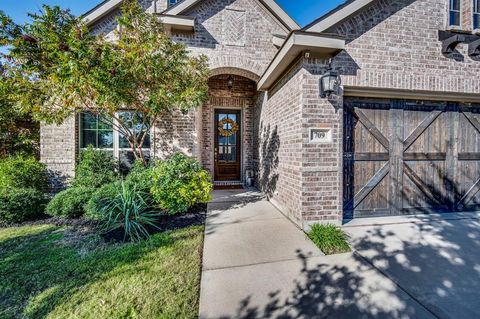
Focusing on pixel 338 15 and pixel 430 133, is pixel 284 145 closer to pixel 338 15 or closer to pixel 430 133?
pixel 338 15

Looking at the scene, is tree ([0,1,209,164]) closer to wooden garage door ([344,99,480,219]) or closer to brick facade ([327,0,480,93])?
brick facade ([327,0,480,93])

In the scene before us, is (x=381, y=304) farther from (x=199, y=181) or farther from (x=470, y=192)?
(x=470, y=192)

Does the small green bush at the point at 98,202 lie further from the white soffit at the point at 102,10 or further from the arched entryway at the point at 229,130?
the white soffit at the point at 102,10

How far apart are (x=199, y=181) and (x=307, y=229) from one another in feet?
A: 7.78

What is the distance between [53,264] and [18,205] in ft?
9.12

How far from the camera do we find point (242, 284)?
7.70 feet

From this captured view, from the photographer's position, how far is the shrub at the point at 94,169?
219 inches

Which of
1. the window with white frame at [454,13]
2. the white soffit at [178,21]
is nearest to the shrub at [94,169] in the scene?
the white soffit at [178,21]

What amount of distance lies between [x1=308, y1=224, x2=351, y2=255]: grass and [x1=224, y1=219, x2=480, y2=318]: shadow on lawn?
0.18m

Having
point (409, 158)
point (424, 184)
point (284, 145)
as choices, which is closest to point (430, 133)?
point (409, 158)

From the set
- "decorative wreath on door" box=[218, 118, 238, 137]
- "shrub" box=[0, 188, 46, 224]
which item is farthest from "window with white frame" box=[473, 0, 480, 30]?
"shrub" box=[0, 188, 46, 224]

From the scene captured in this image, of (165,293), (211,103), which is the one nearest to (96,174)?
(211,103)

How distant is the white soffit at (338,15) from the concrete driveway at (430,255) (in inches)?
140

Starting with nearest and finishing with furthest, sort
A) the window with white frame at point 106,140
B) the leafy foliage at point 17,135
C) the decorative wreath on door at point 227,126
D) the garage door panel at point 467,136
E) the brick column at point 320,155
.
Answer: the brick column at point 320,155 → the garage door panel at point 467,136 → the window with white frame at point 106,140 → the leafy foliage at point 17,135 → the decorative wreath on door at point 227,126
